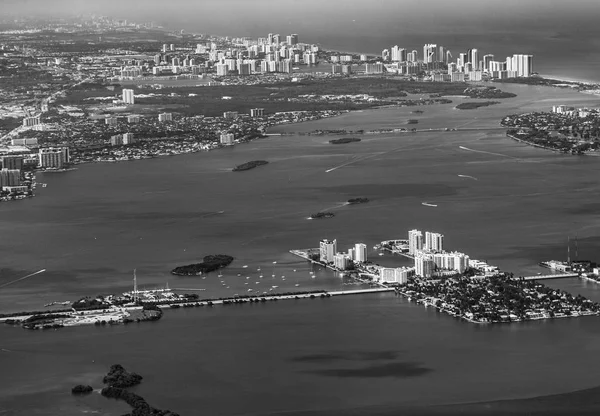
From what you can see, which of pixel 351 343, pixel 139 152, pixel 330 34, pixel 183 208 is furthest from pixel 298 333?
pixel 330 34

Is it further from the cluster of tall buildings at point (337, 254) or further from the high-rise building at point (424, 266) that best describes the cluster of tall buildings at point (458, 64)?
the high-rise building at point (424, 266)

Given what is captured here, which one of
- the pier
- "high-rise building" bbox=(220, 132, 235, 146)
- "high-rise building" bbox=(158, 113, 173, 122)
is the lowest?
the pier

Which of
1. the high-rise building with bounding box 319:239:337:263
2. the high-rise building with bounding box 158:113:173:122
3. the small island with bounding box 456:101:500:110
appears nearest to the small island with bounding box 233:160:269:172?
the high-rise building with bounding box 158:113:173:122

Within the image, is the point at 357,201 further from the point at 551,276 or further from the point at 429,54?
the point at 429,54

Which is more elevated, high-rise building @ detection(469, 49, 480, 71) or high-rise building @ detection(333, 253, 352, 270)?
high-rise building @ detection(469, 49, 480, 71)

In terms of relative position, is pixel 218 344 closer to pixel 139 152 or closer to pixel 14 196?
pixel 14 196

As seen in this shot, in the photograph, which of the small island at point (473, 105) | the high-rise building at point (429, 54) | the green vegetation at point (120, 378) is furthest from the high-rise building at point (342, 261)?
the high-rise building at point (429, 54)

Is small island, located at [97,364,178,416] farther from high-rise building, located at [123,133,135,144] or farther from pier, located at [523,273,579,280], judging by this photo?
high-rise building, located at [123,133,135,144]
